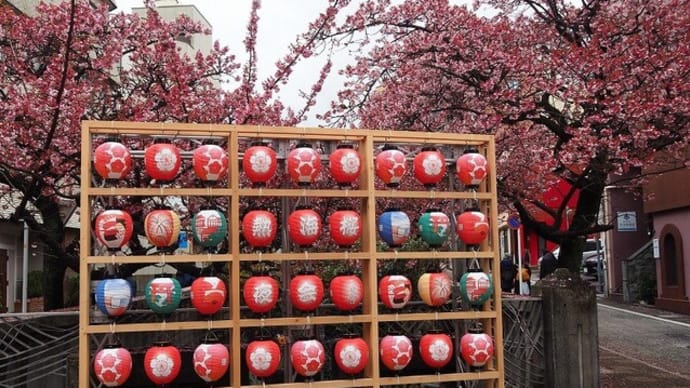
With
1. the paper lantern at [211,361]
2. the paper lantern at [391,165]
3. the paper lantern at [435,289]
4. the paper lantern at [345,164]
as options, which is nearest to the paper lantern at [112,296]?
the paper lantern at [211,361]

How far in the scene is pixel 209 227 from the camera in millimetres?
5762

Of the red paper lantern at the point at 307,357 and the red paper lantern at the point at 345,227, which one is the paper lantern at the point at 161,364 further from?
the red paper lantern at the point at 345,227

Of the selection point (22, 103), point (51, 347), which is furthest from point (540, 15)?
point (51, 347)

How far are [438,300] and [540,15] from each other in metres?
7.57

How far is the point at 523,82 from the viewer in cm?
1056

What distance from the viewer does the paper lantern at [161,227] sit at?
5.69 m

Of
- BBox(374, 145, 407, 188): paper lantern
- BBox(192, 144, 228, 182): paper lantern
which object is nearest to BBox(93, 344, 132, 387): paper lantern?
BBox(192, 144, 228, 182): paper lantern

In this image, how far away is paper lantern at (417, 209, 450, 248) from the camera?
6.35m

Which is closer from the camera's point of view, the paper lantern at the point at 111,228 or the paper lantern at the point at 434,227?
the paper lantern at the point at 111,228

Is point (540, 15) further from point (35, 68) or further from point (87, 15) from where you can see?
point (35, 68)

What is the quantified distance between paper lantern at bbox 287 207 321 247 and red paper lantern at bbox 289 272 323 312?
0.36 meters

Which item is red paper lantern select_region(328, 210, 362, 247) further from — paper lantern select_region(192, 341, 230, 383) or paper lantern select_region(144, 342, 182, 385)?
paper lantern select_region(144, 342, 182, 385)

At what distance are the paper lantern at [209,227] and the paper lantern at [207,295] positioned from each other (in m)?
0.37

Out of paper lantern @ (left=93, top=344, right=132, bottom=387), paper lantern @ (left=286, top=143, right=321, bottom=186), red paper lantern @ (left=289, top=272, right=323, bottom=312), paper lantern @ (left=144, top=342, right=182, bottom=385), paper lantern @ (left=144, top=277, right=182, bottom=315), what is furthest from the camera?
paper lantern @ (left=286, top=143, right=321, bottom=186)
